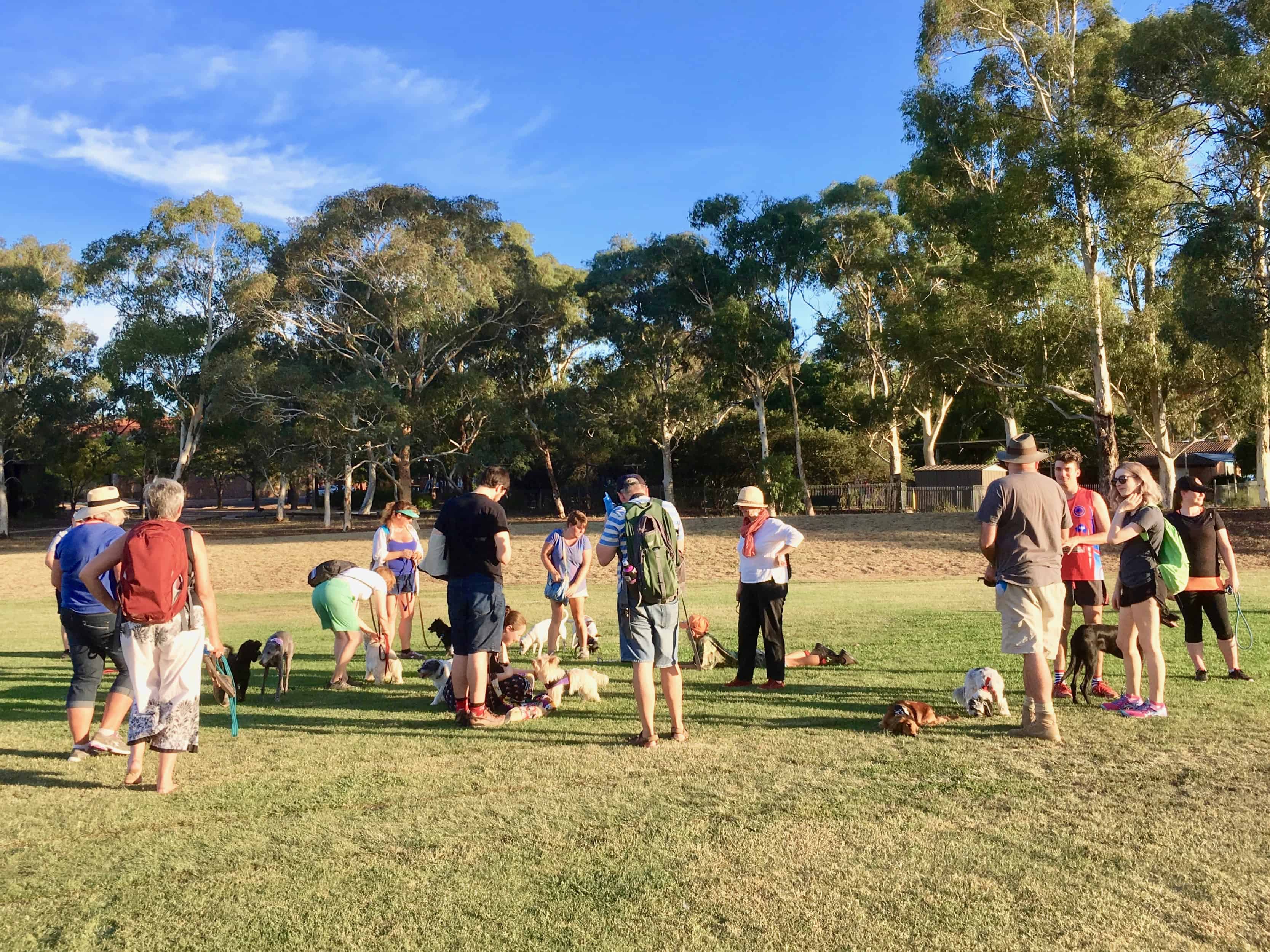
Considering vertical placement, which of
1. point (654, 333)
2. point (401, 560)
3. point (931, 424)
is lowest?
point (401, 560)

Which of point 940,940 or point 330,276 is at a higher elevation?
point 330,276

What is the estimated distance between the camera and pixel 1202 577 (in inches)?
307

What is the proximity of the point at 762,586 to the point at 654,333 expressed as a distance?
1349 inches

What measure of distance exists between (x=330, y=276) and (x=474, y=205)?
686cm

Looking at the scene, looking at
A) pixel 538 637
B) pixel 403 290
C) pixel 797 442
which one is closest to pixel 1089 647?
Answer: pixel 538 637

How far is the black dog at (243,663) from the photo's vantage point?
7941 millimetres

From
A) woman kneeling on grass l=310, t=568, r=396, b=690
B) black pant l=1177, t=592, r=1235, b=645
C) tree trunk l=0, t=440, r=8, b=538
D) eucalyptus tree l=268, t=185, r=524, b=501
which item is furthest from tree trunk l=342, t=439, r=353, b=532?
black pant l=1177, t=592, r=1235, b=645

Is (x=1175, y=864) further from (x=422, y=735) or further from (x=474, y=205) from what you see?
(x=474, y=205)

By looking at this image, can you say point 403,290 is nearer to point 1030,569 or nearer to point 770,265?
point 770,265

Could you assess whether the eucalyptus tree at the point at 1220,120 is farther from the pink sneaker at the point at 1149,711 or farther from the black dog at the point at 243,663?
the black dog at the point at 243,663

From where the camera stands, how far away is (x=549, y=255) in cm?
5009

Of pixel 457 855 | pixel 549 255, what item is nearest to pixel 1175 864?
pixel 457 855

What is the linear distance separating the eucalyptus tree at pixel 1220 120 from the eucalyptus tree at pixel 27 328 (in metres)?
45.5

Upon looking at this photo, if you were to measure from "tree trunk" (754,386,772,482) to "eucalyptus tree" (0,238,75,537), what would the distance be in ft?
111
